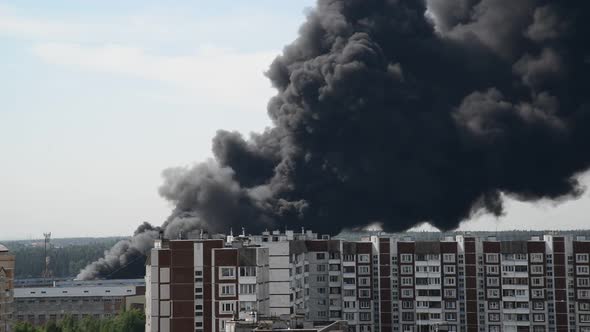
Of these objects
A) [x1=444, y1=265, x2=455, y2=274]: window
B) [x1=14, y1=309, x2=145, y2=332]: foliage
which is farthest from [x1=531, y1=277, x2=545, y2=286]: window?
[x1=14, y1=309, x2=145, y2=332]: foliage

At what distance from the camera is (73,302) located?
103 meters

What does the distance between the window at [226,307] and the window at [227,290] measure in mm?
382

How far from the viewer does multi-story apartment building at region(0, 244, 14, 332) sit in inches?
2741

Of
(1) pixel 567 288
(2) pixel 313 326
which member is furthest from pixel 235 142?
→ (2) pixel 313 326

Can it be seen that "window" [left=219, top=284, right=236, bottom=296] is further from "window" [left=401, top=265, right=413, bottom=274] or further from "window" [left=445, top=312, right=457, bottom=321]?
"window" [left=445, top=312, right=457, bottom=321]

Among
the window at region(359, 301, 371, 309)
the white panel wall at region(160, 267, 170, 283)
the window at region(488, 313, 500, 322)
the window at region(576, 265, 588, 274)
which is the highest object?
the window at region(576, 265, 588, 274)

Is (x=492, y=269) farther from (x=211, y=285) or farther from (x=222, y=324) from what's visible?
(x=222, y=324)

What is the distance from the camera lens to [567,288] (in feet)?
233

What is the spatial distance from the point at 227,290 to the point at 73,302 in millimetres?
48892

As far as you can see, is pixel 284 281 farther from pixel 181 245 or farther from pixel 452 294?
pixel 452 294

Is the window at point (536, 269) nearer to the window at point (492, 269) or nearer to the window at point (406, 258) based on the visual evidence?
the window at point (492, 269)

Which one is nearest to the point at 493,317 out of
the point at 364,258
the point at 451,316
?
the point at 451,316

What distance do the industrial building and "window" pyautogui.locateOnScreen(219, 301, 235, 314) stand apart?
45287 millimetres

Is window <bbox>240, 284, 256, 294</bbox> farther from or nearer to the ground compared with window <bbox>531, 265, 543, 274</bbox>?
nearer to the ground
